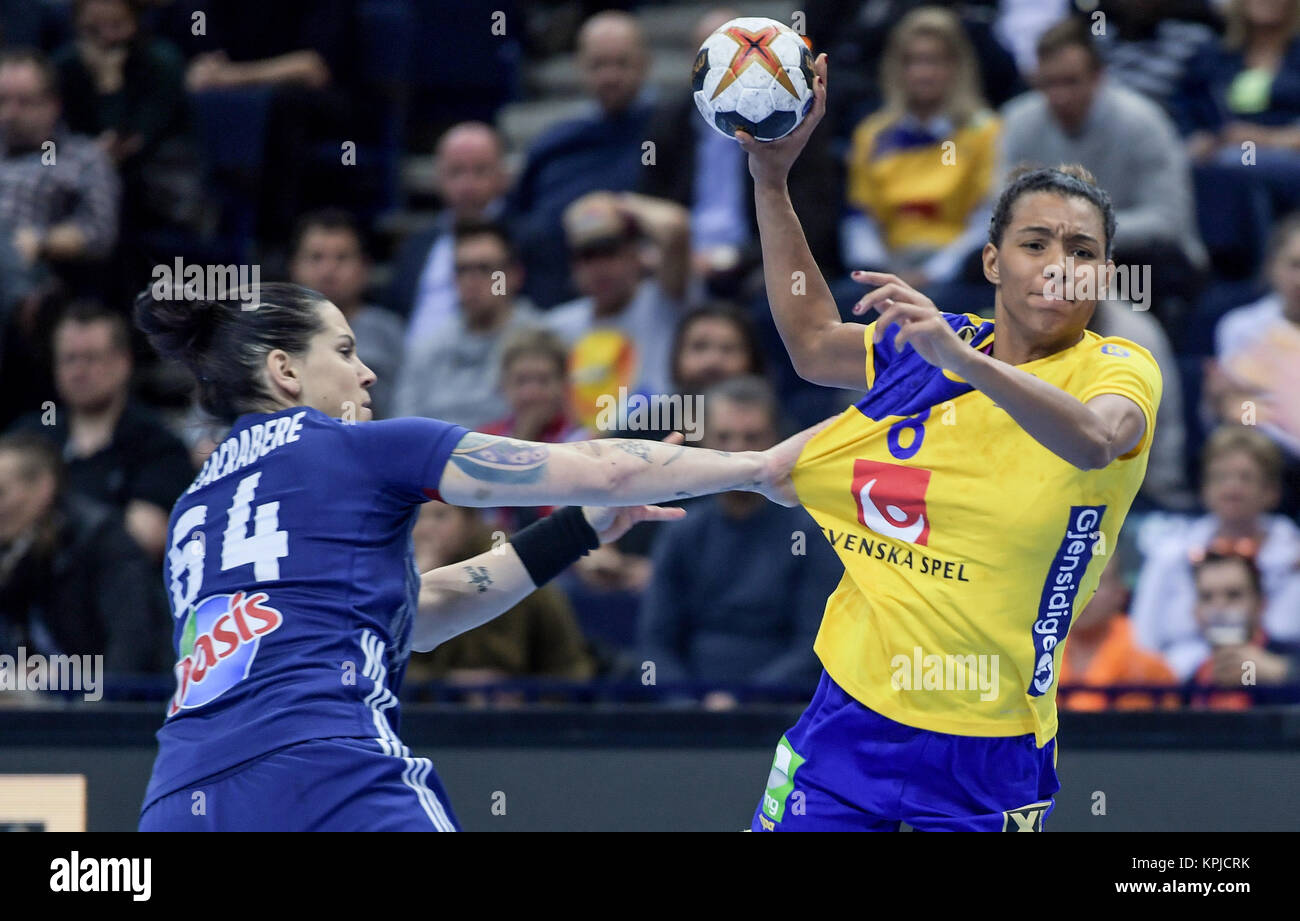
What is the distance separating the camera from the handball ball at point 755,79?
446 centimetres

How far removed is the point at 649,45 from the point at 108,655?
211 inches

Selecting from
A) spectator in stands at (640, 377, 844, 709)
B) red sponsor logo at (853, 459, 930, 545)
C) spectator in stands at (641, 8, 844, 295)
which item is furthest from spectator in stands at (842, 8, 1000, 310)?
red sponsor logo at (853, 459, 930, 545)

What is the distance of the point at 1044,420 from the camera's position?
12.2ft

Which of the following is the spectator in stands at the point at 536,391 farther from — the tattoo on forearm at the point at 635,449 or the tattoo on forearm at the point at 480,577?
the tattoo on forearm at the point at 635,449

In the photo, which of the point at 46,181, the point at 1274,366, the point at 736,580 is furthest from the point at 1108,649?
the point at 46,181

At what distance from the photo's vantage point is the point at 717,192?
870 centimetres

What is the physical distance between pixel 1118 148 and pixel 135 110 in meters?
4.93

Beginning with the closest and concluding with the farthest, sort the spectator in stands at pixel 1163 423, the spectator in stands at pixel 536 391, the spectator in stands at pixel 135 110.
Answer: the spectator in stands at pixel 1163 423
the spectator in stands at pixel 536 391
the spectator in stands at pixel 135 110

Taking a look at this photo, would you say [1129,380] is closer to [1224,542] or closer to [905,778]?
[905,778]

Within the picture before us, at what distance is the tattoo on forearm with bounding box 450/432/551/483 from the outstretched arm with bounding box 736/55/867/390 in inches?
33.1

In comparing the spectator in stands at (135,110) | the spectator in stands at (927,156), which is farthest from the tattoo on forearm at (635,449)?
the spectator in stands at (135,110)

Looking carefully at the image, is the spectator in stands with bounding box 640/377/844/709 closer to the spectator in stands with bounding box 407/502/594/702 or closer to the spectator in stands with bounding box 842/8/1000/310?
the spectator in stands with bounding box 407/502/594/702

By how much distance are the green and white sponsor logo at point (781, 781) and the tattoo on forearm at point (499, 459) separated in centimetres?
92
